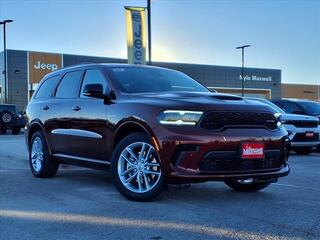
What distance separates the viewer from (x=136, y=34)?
53.0ft

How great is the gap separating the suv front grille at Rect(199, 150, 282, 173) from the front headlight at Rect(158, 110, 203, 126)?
0.44 m

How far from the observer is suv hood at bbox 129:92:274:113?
615 centimetres

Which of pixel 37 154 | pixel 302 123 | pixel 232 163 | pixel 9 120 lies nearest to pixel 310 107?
pixel 302 123

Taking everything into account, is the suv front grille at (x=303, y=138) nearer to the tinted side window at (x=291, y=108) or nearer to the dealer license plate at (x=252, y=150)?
the tinted side window at (x=291, y=108)

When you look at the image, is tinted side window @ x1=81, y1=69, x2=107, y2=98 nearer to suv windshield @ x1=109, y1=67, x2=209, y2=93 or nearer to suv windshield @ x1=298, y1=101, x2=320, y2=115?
suv windshield @ x1=109, y1=67, x2=209, y2=93

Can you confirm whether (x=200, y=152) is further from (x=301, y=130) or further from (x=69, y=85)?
(x=301, y=130)

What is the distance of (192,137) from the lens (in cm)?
599

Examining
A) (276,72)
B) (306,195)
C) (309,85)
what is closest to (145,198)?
(306,195)

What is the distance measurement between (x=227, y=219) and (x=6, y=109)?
23.3 m

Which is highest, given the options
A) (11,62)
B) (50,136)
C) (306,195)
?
(11,62)

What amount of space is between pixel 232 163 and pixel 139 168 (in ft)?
3.64

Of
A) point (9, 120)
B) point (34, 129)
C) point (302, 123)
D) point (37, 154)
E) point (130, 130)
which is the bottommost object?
point (9, 120)

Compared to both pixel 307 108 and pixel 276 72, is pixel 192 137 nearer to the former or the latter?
pixel 307 108

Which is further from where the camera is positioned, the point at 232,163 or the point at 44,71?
the point at 44,71
